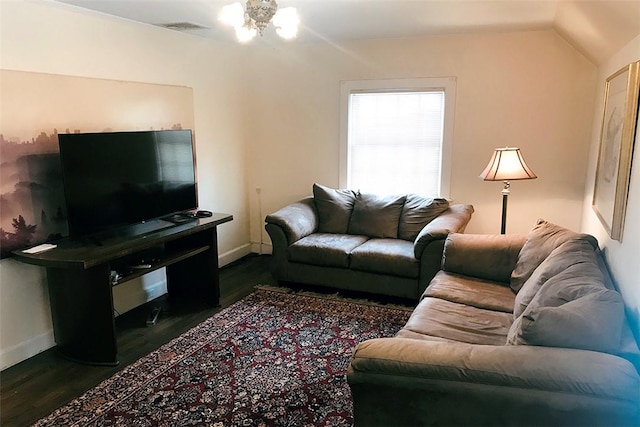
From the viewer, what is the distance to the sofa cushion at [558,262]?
2336 millimetres

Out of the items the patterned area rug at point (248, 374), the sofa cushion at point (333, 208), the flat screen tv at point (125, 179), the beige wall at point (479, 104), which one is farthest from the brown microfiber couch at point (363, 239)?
the flat screen tv at point (125, 179)

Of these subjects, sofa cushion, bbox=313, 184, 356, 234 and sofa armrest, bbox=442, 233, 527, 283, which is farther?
sofa cushion, bbox=313, 184, 356, 234

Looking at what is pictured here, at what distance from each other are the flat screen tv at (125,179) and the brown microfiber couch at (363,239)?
0.91m

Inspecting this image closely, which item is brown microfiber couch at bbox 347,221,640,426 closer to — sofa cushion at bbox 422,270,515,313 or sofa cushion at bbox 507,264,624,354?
sofa cushion at bbox 507,264,624,354

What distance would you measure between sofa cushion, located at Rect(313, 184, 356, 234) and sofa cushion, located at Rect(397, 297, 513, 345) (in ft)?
6.08

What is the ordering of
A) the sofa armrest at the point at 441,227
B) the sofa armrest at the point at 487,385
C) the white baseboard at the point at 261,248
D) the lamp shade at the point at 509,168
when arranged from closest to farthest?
the sofa armrest at the point at 487,385 < the sofa armrest at the point at 441,227 < the lamp shade at the point at 509,168 < the white baseboard at the point at 261,248

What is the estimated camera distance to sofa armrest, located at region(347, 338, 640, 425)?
5.02ft

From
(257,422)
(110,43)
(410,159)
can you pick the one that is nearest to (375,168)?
(410,159)

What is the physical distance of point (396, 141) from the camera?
4.72 m

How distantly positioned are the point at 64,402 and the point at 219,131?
9.59 ft

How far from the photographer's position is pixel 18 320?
302cm

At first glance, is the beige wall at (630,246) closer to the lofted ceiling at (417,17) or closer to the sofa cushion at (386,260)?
the lofted ceiling at (417,17)

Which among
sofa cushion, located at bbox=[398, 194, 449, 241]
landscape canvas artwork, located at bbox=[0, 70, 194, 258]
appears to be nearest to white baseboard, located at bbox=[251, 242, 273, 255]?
sofa cushion, located at bbox=[398, 194, 449, 241]

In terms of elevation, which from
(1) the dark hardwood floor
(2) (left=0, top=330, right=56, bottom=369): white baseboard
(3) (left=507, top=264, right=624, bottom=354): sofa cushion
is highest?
(3) (left=507, top=264, right=624, bottom=354): sofa cushion
